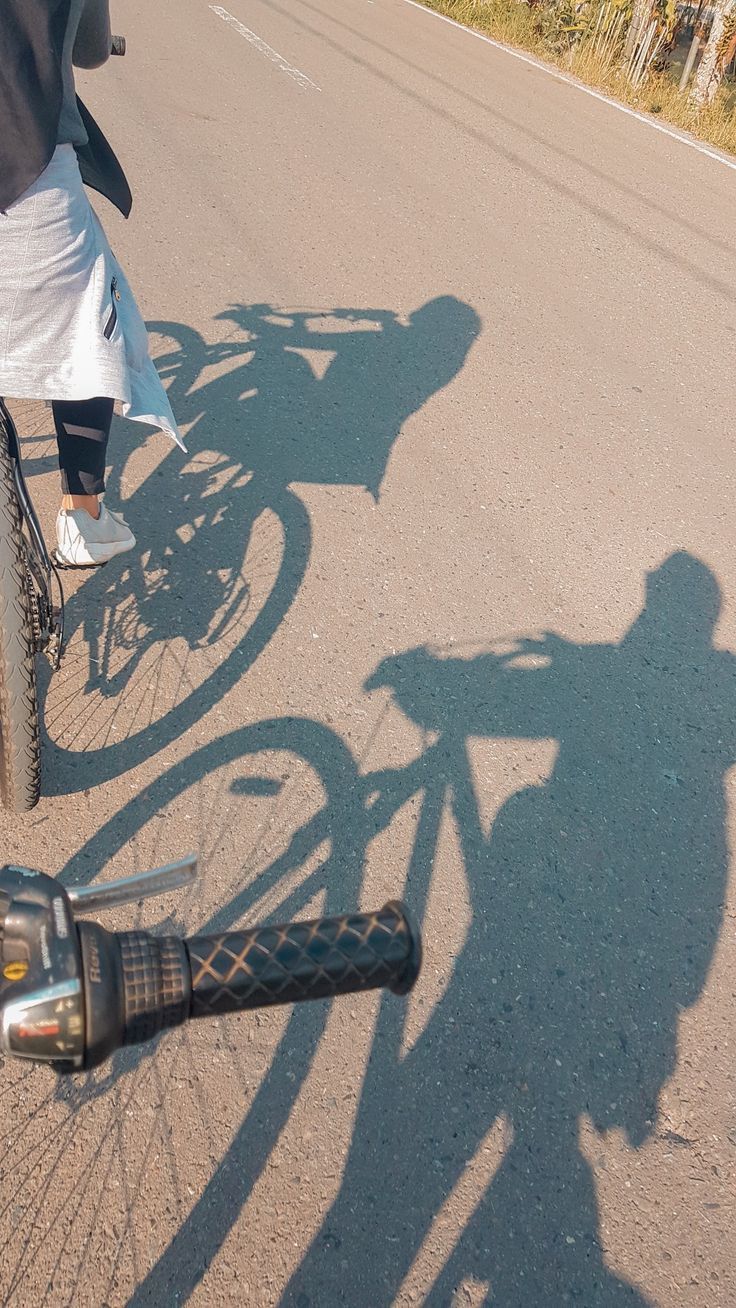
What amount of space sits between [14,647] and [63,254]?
0.95m

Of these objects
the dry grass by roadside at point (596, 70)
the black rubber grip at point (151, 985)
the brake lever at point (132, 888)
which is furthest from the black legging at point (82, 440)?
the dry grass by roadside at point (596, 70)

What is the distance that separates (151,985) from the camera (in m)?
1.11

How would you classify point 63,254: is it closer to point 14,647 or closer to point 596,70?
point 14,647

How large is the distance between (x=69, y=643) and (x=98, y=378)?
40.6 inches

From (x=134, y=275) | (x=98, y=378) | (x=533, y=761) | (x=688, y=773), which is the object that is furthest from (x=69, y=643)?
(x=134, y=275)

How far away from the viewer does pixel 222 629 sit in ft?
12.1

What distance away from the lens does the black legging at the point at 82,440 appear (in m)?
2.94

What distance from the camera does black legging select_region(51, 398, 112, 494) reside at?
2938 millimetres

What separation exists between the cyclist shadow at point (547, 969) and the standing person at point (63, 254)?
53.3 inches

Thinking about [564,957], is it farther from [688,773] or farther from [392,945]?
[392,945]

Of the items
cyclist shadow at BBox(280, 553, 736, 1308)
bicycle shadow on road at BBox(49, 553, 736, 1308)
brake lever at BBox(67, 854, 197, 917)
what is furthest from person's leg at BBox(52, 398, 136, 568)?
brake lever at BBox(67, 854, 197, 917)

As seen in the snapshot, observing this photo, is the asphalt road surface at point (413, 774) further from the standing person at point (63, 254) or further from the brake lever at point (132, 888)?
the brake lever at point (132, 888)

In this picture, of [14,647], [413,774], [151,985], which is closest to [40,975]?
[151,985]

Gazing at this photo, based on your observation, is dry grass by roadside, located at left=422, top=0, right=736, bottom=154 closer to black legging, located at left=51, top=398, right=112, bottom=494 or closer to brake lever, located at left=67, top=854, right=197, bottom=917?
black legging, located at left=51, top=398, right=112, bottom=494
